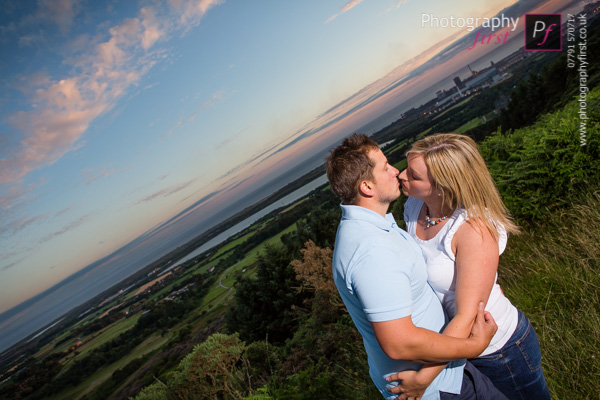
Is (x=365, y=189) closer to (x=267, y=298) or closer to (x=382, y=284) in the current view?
(x=382, y=284)

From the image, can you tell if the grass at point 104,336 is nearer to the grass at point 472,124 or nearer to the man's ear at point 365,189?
the grass at point 472,124

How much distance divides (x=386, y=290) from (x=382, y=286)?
1.0 inches

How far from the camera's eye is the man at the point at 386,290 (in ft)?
4.61

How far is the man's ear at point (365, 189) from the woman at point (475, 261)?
1.52ft

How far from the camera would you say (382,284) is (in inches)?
54.8

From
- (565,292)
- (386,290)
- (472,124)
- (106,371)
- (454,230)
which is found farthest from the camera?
(106,371)

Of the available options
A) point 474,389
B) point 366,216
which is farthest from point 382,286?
point 474,389

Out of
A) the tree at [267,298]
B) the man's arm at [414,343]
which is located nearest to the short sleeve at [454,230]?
the man's arm at [414,343]

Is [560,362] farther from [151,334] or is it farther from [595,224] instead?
[151,334]

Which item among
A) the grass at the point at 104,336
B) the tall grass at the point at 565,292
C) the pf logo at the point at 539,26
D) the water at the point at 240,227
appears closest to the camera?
the tall grass at the point at 565,292

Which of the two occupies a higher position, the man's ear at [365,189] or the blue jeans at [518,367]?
the man's ear at [365,189]

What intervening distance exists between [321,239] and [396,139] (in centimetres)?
2165

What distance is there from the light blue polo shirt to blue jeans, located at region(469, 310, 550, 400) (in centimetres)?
30

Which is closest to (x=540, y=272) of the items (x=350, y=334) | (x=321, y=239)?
(x=350, y=334)
